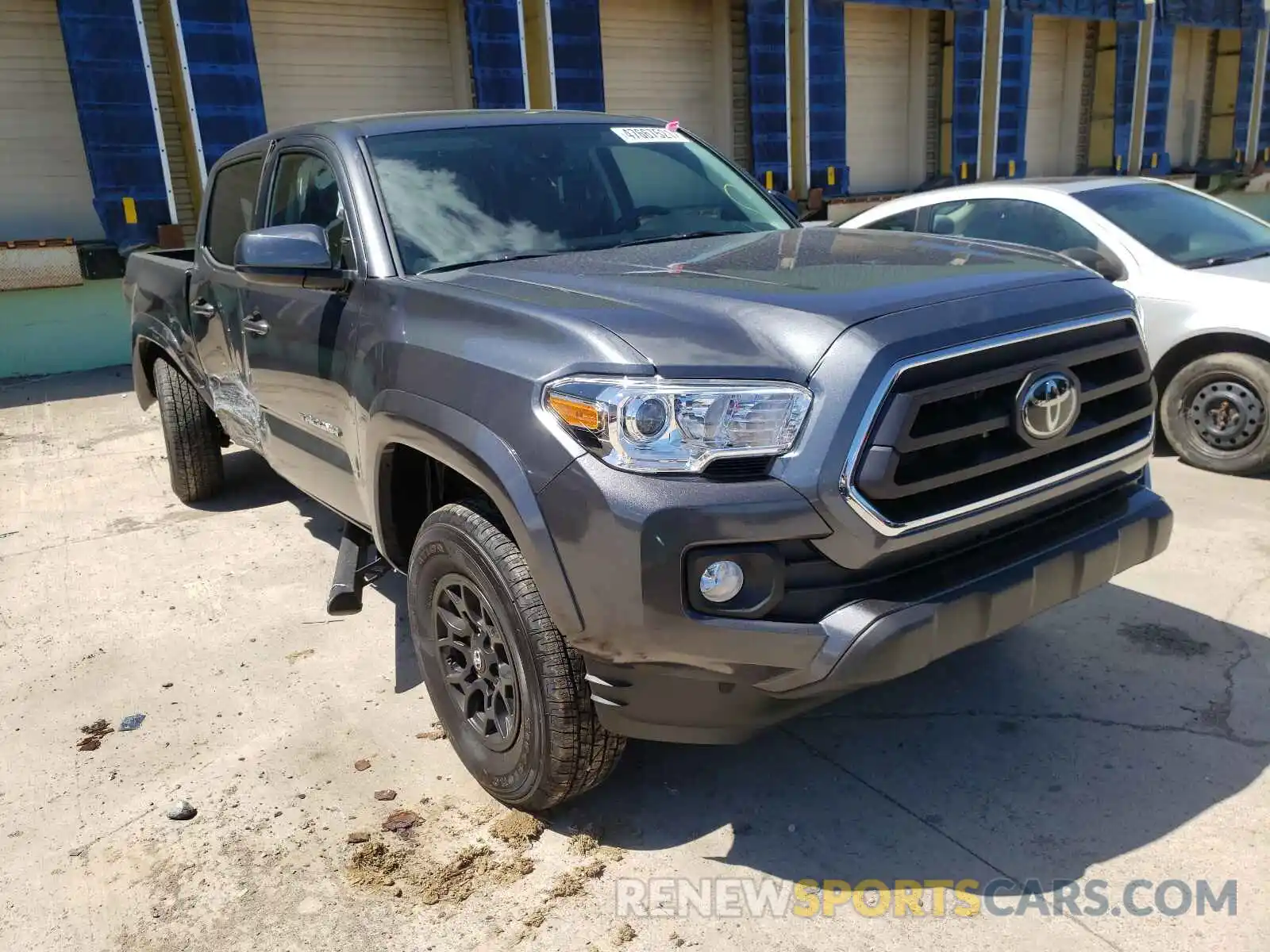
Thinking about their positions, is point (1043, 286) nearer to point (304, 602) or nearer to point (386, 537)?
point (386, 537)

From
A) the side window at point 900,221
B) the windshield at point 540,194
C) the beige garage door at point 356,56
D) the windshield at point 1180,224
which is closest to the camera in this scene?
the windshield at point 540,194

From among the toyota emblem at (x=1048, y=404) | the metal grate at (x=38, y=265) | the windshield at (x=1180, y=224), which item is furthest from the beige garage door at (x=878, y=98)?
the toyota emblem at (x=1048, y=404)

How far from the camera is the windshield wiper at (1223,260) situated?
539 cm

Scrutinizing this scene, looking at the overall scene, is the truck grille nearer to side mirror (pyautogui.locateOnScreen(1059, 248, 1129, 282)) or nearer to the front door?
the front door

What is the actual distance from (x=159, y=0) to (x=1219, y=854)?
1054cm

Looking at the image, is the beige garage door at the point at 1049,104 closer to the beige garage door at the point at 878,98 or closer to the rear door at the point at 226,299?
the beige garage door at the point at 878,98

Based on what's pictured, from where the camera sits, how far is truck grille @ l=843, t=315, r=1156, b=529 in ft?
7.11

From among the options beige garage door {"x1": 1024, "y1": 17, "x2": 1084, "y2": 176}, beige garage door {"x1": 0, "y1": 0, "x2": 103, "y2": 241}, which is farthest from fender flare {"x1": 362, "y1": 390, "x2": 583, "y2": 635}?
beige garage door {"x1": 1024, "y1": 17, "x2": 1084, "y2": 176}

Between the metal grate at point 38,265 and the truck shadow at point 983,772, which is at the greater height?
the metal grate at point 38,265

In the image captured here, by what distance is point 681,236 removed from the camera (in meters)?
3.46

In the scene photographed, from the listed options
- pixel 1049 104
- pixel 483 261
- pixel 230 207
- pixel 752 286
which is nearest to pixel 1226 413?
pixel 752 286

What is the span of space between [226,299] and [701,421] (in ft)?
9.36

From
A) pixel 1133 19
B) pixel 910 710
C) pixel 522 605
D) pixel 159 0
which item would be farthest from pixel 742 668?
pixel 1133 19

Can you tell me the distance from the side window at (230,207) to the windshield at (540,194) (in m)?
1.13
